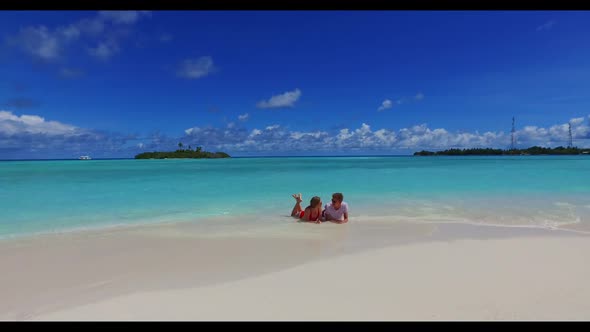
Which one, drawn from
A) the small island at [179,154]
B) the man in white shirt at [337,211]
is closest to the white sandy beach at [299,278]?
the man in white shirt at [337,211]

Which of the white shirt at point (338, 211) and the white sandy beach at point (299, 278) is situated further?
the white shirt at point (338, 211)

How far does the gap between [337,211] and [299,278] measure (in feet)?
12.4

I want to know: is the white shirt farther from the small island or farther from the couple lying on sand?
the small island

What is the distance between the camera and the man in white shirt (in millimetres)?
7719

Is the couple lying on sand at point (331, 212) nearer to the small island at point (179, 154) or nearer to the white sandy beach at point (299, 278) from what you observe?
the white sandy beach at point (299, 278)

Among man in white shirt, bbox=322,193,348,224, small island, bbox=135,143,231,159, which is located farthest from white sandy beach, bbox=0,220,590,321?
small island, bbox=135,143,231,159

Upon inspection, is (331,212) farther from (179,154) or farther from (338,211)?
(179,154)

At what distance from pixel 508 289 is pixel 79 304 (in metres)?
4.99

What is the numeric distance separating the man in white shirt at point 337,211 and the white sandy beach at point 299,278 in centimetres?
137

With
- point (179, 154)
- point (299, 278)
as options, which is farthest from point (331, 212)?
point (179, 154)

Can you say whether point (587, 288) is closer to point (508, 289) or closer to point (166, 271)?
point (508, 289)

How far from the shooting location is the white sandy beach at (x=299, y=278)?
10.8 feet
